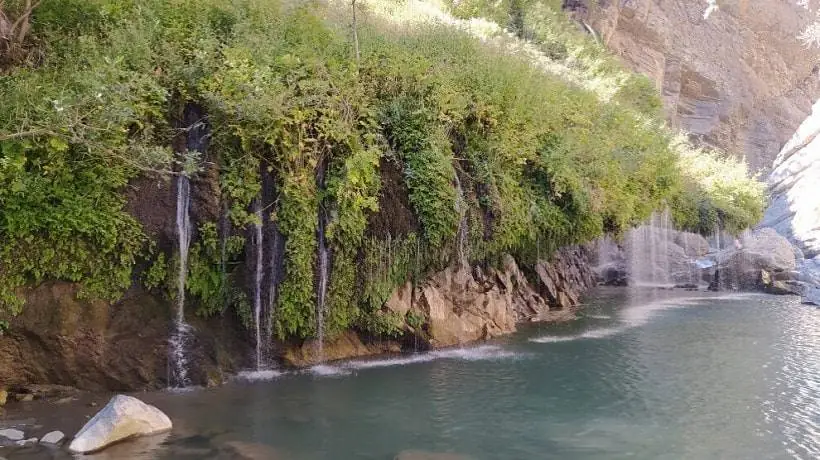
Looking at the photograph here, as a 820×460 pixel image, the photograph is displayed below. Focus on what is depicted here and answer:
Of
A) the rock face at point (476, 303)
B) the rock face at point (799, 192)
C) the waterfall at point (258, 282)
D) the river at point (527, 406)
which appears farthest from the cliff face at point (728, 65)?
the waterfall at point (258, 282)

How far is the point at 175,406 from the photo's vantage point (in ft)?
28.5

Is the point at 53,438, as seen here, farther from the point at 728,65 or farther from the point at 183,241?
the point at 728,65

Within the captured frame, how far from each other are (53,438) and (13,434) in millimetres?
507

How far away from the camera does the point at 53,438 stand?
24.2 feet

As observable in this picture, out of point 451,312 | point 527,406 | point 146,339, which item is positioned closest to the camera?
point 527,406

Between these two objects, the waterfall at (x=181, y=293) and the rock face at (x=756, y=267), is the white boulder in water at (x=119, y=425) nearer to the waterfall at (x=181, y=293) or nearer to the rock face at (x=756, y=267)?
the waterfall at (x=181, y=293)

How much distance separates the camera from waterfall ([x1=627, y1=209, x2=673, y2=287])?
1049 inches

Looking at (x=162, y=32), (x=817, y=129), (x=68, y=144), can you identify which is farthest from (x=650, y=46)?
(x=68, y=144)

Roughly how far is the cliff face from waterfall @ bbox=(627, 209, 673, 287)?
1332 cm

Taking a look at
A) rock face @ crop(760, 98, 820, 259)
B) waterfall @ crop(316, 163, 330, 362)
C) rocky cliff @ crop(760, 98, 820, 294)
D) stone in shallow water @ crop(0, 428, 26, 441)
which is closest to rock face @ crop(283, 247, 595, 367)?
waterfall @ crop(316, 163, 330, 362)

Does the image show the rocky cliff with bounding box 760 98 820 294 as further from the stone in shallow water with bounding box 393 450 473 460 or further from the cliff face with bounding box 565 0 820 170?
the stone in shallow water with bounding box 393 450 473 460

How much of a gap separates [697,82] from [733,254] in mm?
21115

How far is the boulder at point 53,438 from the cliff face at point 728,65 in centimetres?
3465

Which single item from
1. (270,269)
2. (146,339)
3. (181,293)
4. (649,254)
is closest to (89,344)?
(146,339)
